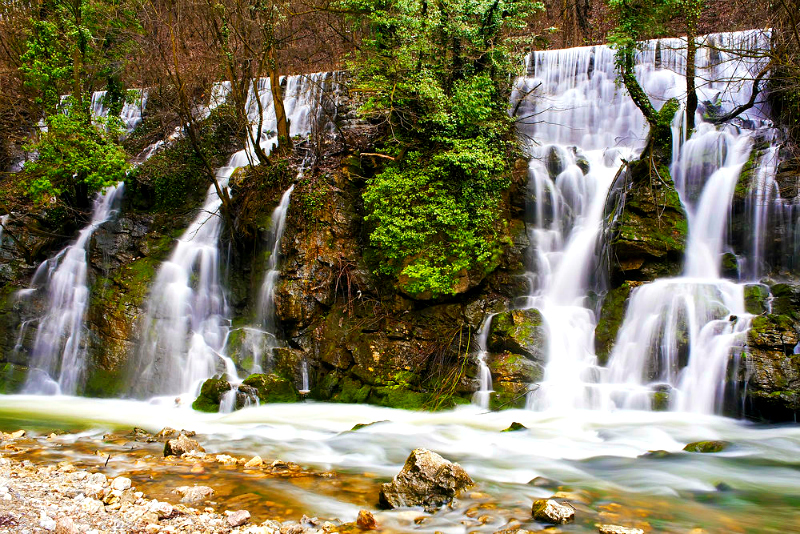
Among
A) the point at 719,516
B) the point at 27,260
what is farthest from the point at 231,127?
the point at 719,516

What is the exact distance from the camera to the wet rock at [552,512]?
4430 mm

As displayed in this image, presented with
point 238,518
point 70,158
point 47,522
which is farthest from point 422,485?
point 70,158

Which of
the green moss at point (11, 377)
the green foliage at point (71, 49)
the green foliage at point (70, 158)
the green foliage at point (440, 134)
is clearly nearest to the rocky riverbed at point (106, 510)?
the green foliage at point (440, 134)

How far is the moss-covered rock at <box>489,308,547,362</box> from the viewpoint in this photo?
9.54m

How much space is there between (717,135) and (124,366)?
13180mm

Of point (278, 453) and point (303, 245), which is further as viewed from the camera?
point (303, 245)

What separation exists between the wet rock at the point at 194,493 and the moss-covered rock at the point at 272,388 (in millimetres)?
4899

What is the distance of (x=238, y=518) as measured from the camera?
4.27 metres

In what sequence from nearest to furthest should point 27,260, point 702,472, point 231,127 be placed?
1. point 702,472
2. point 27,260
3. point 231,127

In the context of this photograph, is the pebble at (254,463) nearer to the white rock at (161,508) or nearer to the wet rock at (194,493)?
the wet rock at (194,493)

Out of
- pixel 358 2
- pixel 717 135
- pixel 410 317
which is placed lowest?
pixel 410 317

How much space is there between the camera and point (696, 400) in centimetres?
826

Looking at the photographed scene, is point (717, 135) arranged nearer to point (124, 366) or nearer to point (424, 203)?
point (424, 203)

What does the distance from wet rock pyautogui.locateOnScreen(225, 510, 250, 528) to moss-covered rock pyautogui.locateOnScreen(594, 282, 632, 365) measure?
22.6 ft
